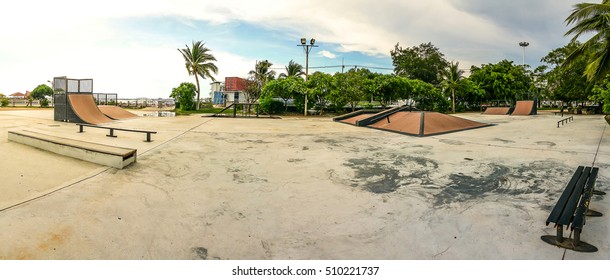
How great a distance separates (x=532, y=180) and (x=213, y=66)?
33310mm

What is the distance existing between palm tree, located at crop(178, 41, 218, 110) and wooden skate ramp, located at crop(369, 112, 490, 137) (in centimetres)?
2446

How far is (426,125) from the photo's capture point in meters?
12.5

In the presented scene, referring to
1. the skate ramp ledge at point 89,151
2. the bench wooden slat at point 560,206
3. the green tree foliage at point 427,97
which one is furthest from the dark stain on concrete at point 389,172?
the green tree foliage at point 427,97

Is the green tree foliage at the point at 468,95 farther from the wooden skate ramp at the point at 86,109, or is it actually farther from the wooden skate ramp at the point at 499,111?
the wooden skate ramp at the point at 86,109

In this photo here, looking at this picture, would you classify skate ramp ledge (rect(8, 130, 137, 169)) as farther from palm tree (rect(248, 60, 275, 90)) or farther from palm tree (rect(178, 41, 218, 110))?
palm tree (rect(248, 60, 275, 90))

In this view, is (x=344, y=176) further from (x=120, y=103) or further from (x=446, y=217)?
(x=120, y=103)

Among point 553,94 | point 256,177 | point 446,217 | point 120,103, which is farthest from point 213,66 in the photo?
point 553,94

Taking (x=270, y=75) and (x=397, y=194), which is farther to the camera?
(x=270, y=75)

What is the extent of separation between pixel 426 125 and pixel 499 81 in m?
34.1

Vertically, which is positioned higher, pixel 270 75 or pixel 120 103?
pixel 270 75

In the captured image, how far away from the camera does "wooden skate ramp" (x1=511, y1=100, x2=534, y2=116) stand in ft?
98.7

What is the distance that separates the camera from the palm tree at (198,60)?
33469 mm

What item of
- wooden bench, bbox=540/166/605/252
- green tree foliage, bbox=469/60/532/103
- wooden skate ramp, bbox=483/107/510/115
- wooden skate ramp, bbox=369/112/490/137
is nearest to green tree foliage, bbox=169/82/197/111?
wooden skate ramp, bbox=369/112/490/137

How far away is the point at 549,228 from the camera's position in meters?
3.27
